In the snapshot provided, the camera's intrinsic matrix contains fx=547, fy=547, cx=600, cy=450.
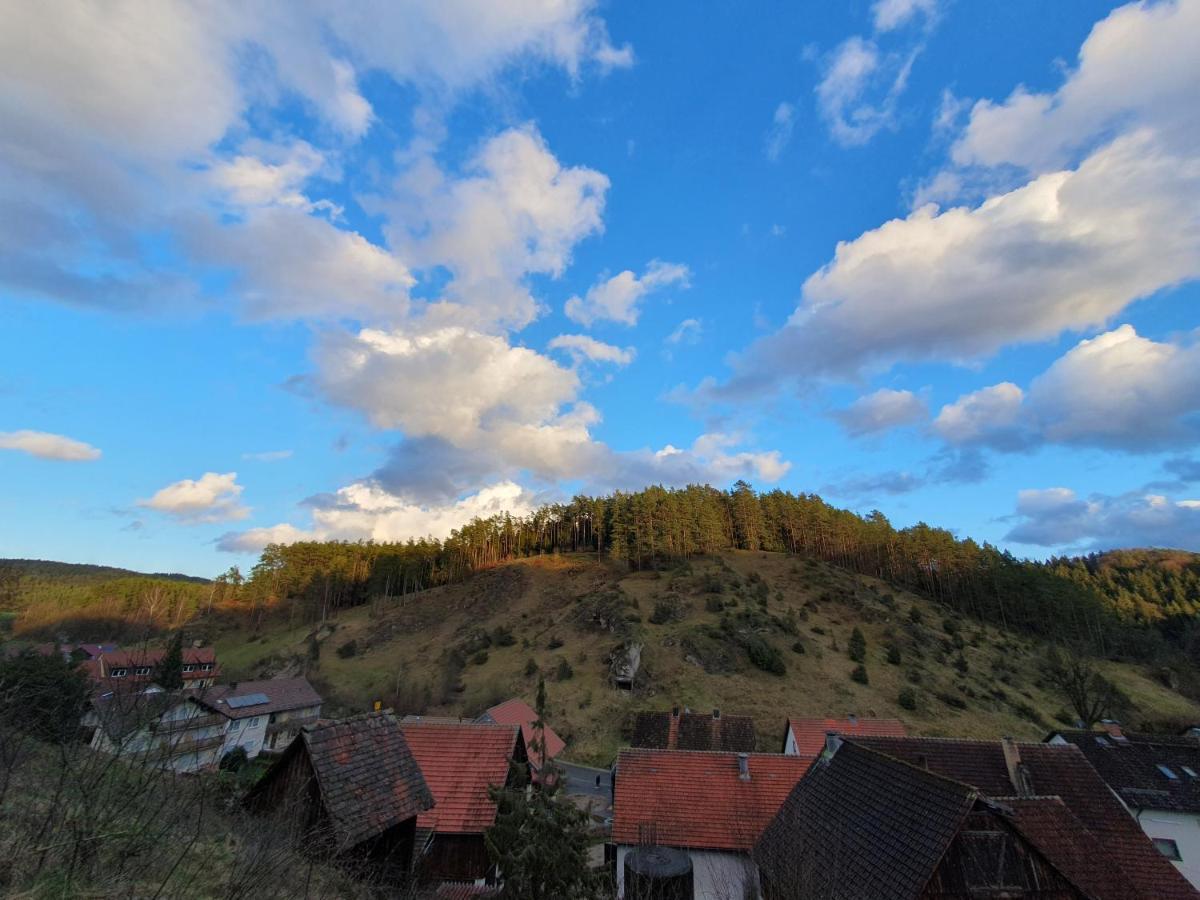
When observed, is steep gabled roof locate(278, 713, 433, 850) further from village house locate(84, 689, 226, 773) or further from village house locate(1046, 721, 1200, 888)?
village house locate(1046, 721, 1200, 888)

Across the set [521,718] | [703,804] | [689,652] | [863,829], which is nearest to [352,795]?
[863,829]

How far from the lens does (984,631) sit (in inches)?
3140

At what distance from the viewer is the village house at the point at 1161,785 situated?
80.9 ft

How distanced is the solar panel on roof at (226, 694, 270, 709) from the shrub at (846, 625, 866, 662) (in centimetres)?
6399

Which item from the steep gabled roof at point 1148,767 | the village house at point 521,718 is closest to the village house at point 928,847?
the steep gabled roof at point 1148,767

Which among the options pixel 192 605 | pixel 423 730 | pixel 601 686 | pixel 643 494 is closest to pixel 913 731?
pixel 601 686

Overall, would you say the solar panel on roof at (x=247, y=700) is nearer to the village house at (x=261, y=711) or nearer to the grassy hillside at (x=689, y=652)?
the village house at (x=261, y=711)

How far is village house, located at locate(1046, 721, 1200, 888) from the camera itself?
24.7 meters

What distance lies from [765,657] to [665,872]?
150 feet

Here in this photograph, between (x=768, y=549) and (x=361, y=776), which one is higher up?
(x=768, y=549)

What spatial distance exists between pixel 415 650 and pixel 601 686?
33.3 meters

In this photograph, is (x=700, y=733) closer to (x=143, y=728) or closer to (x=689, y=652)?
(x=689, y=652)

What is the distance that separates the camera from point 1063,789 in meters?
18.7

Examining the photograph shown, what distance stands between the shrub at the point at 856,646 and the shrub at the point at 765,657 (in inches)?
360
